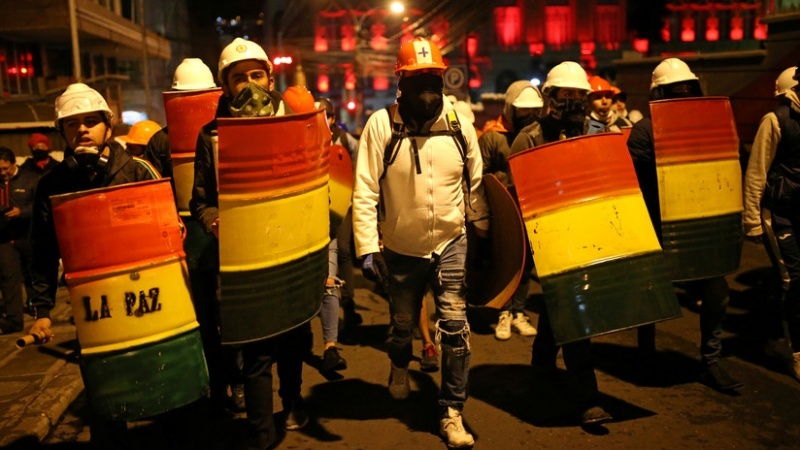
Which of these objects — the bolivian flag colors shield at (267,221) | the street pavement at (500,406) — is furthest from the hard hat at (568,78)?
the street pavement at (500,406)

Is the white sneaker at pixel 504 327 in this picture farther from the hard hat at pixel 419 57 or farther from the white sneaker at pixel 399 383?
the hard hat at pixel 419 57

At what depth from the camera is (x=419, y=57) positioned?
4.35m

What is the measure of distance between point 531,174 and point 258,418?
7.06 feet

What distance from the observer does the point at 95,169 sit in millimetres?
3826

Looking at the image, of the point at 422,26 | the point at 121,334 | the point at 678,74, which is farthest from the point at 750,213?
the point at 422,26

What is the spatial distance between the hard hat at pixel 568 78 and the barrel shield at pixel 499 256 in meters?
0.85

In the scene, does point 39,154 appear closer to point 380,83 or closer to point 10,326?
point 10,326

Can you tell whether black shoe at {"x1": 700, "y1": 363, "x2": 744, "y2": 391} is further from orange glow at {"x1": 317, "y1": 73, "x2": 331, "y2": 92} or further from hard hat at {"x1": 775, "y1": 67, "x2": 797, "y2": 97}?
orange glow at {"x1": 317, "y1": 73, "x2": 331, "y2": 92}

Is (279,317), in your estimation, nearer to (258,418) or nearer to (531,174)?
(258,418)

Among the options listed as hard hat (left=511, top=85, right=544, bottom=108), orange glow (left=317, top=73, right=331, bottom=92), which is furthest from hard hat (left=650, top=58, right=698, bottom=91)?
orange glow (left=317, top=73, right=331, bottom=92)

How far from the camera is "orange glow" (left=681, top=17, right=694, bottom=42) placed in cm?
2852

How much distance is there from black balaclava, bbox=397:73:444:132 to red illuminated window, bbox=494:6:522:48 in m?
28.4

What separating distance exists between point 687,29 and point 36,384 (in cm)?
2846

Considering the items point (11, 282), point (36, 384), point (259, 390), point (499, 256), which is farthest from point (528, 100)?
point (11, 282)
